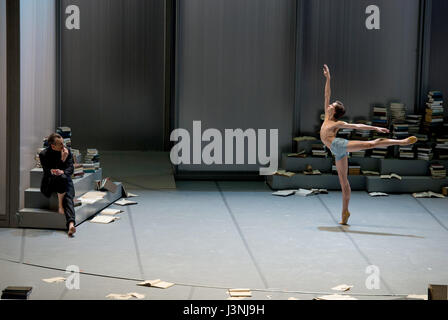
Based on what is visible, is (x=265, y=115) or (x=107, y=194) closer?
(x=107, y=194)

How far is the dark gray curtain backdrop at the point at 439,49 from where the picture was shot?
450 inches

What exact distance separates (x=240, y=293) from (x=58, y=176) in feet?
9.83

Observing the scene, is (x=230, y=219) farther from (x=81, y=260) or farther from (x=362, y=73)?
(x=362, y=73)

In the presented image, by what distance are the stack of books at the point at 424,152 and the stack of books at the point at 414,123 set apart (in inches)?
14.8

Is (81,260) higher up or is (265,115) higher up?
(265,115)

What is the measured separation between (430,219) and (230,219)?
2.41m

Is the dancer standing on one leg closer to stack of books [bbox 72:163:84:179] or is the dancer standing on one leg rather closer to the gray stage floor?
the gray stage floor

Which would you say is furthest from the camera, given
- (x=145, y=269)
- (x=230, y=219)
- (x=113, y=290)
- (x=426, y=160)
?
(x=426, y=160)

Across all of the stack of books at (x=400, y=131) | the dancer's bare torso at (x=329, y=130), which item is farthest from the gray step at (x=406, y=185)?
the dancer's bare torso at (x=329, y=130)

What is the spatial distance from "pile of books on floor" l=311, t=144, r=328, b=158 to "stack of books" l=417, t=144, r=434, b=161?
4.46 feet

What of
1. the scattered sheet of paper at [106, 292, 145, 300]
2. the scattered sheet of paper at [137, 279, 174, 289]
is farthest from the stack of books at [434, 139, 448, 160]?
the scattered sheet of paper at [106, 292, 145, 300]
